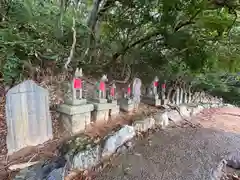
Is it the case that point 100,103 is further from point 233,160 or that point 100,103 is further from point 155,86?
point 233,160

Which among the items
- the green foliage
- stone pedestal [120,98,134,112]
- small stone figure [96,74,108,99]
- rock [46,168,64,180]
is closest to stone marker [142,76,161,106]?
the green foliage

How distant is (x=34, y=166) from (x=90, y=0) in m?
2.95

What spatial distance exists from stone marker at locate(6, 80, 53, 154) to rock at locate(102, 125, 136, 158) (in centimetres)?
62

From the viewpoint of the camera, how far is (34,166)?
1798 mm

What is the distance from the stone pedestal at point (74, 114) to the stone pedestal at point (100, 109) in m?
0.18

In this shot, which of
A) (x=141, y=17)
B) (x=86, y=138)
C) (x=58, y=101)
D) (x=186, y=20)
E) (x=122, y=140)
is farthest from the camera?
(x=141, y=17)

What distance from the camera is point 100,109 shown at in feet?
8.99

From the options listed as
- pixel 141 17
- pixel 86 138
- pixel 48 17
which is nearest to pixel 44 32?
pixel 48 17

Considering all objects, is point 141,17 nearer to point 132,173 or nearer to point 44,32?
point 44,32

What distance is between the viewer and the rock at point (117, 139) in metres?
2.30

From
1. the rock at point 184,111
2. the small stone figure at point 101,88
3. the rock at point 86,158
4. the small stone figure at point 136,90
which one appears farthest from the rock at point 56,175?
the rock at point 184,111

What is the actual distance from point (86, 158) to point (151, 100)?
7.06 ft

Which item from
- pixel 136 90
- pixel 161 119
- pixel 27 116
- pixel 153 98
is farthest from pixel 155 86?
pixel 27 116

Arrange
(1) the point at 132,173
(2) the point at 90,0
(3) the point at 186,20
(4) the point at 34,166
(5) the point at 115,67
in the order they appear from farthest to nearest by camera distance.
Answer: (5) the point at 115,67 < (2) the point at 90,0 < (3) the point at 186,20 < (1) the point at 132,173 < (4) the point at 34,166
